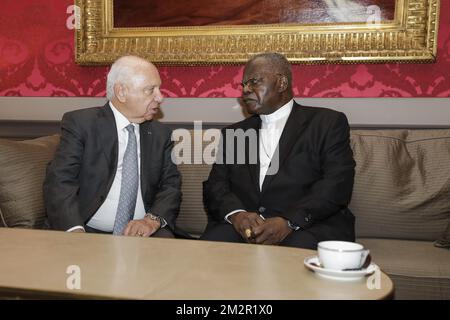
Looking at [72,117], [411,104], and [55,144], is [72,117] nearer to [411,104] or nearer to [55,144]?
[55,144]

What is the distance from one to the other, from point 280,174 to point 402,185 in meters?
0.65

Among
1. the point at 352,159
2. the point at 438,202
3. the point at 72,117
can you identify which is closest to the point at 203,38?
the point at 72,117

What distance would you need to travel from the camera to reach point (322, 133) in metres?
2.58

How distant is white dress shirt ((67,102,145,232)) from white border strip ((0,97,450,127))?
68cm

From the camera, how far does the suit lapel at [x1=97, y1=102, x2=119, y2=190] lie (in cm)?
256

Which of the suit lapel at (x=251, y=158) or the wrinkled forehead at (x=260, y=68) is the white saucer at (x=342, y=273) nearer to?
the suit lapel at (x=251, y=158)

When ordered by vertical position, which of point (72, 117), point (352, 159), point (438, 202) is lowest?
point (438, 202)

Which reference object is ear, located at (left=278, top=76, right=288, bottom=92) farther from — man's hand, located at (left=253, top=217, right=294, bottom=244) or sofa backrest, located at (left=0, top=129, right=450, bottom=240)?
man's hand, located at (left=253, top=217, right=294, bottom=244)

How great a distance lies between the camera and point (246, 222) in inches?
95.1

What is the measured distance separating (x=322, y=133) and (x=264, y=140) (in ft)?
1.04

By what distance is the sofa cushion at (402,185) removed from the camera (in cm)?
266

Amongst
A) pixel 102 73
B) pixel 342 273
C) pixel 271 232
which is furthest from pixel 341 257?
pixel 102 73

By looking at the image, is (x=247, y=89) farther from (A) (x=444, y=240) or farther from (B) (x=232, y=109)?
(A) (x=444, y=240)
